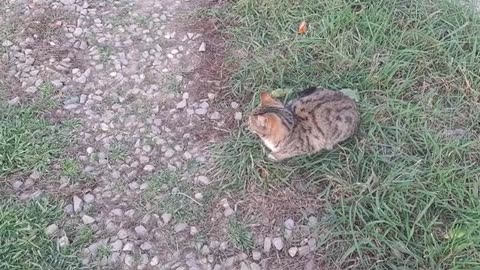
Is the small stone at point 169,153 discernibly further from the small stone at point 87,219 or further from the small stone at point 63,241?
the small stone at point 63,241

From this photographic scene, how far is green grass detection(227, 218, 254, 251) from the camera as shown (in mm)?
3133

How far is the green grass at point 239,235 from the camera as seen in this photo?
3.13m

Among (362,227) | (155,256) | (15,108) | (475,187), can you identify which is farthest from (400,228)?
(15,108)

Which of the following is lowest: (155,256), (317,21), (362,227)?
(155,256)

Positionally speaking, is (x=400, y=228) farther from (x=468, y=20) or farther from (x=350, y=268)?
(x=468, y=20)

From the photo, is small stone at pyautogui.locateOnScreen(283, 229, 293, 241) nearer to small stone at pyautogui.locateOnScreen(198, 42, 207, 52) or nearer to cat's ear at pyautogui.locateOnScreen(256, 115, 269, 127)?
cat's ear at pyautogui.locateOnScreen(256, 115, 269, 127)

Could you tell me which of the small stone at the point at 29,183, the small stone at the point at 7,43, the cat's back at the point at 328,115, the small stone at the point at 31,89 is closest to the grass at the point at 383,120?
the cat's back at the point at 328,115

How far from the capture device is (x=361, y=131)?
3.53 meters

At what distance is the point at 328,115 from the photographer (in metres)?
3.36

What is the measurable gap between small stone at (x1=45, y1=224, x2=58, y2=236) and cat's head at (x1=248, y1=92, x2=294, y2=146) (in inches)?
52.7

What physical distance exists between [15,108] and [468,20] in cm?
342

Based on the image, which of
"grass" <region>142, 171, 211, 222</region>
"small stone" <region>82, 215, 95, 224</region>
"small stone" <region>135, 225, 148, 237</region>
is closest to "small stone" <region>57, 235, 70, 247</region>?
"small stone" <region>82, 215, 95, 224</region>

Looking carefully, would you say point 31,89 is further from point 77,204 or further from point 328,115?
point 328,115

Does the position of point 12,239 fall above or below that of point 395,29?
below
